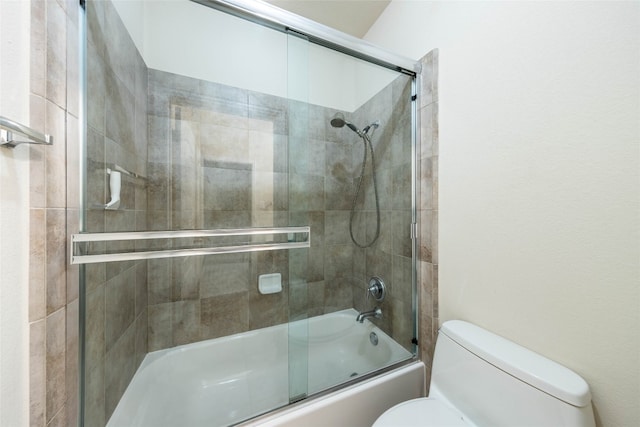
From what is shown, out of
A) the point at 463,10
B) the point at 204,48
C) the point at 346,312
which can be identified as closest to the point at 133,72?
the point at 204,48

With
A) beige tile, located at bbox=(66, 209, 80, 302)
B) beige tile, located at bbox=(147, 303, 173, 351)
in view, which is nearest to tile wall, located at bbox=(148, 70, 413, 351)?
beige tile, located at bbox=(147, 303, 173, 351)

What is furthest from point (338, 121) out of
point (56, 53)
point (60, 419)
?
point (60, 419)

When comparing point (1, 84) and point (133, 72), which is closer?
point (1, 84)

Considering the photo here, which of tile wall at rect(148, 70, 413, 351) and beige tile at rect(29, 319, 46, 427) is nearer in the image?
beige tile at rect(29, 319, 46, 427)

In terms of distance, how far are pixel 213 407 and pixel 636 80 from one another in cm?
196

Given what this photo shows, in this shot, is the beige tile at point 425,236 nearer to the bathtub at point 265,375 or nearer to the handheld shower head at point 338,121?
the bathtub at point 265,375

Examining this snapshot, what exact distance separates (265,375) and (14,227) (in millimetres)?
1242

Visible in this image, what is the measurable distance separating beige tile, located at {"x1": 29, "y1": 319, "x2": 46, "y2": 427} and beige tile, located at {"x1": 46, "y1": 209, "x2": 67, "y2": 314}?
0.15ft

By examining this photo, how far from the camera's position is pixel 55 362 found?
1.90 feet

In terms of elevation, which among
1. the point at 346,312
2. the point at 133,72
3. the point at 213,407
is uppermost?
the point at 133,72

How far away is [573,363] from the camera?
65cm

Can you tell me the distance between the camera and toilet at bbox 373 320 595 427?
58 centimetres

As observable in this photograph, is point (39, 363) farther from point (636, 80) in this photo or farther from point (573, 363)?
point (636, 80)

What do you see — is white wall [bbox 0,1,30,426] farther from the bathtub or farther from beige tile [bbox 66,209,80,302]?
the bathtub
